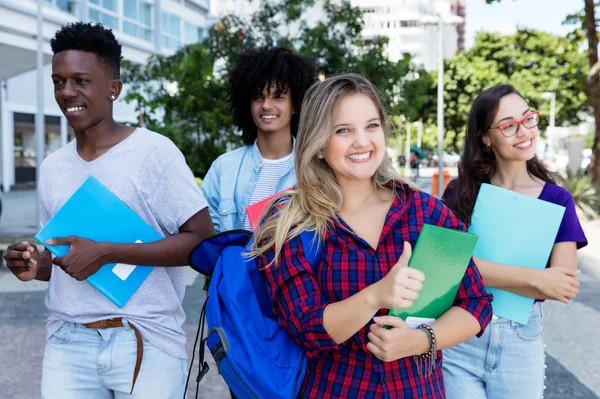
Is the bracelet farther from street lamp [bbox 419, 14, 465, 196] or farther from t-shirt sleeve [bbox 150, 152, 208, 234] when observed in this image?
street lamp [bbox 419, 14, 465, 196]

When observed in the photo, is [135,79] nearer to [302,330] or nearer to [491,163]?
[491,163]

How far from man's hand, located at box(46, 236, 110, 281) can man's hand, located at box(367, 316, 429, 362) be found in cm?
95

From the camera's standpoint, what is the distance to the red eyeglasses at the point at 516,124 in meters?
2.55

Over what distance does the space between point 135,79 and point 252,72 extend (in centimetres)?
817

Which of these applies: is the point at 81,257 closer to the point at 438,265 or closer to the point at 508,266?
the point at 438,265

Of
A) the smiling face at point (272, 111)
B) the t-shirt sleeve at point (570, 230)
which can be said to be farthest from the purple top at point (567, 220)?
the smiling face at point (272, 111)

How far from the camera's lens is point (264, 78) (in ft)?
10.8

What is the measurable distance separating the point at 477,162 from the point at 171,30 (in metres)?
29.0

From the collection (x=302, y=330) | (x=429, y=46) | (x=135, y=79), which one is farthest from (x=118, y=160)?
(x=429, y=46)

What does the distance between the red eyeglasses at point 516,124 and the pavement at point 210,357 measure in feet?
8.78

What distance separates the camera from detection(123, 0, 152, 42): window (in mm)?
24719

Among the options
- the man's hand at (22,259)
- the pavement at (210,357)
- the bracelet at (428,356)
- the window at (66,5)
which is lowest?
the pavement at (210,357)

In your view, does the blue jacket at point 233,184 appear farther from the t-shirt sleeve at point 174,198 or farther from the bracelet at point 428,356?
the bracelet at point 428,356

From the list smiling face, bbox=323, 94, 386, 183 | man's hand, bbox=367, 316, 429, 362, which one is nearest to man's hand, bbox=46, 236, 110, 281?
smiling face, bbox=323, 94, 386, 183
